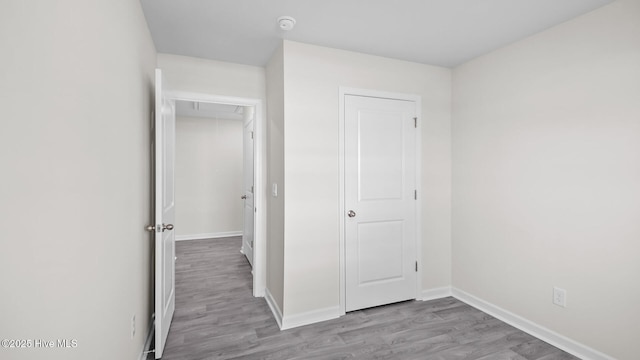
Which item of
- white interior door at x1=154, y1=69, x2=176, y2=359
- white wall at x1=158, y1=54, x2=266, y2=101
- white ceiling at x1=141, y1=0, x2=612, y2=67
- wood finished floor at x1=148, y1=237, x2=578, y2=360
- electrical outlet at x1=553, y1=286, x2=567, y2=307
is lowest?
wood finished floor at x1=148, y1=237, x2=578, y2=360

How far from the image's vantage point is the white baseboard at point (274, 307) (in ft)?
8.72

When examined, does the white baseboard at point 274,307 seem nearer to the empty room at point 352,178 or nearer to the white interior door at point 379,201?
the empty room at point 352,178

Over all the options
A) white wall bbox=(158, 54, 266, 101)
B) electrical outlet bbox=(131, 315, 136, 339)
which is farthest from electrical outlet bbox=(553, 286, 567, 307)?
white wall bbox=(158, 54, 266, 101)

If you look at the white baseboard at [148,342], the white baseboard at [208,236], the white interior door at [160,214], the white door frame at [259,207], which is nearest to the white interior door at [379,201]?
the white door frame at [259,207]

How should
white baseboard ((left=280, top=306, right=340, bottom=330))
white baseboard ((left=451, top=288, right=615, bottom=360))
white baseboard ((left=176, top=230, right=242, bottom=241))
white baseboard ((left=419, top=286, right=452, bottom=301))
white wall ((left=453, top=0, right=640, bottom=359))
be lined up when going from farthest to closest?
white baseboard ((left=176, top=230, right=242, bottom=241)) → white baseboard ((left=419, top=286, right=452, bottom=301)) → white baseboard ((left=280, top=306, right=340, bottom=330)) → white baseboard ((left=451, top=288, right=615, bottom=360)) → white wall ((left=453, top=0, right=640, bottom=359))

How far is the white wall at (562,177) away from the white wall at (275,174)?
1.98m

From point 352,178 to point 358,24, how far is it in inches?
52.6

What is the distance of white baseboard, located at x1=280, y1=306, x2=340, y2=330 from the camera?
259 centimetres

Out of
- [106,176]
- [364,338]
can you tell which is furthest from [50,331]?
[364,338]

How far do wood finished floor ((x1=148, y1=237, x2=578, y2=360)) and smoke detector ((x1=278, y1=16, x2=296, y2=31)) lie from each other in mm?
2518

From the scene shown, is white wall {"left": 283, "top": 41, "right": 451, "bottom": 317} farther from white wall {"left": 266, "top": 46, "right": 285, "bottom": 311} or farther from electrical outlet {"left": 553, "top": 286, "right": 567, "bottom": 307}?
electrical outlet {"left": 553, "top": 286, "right": 567, "bottom": 307}

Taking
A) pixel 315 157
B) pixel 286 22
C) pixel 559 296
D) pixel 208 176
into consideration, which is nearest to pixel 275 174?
pixel 315 157

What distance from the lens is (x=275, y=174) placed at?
2916 millimetres

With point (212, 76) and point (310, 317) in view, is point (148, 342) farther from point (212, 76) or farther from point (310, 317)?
point (212, 76)
